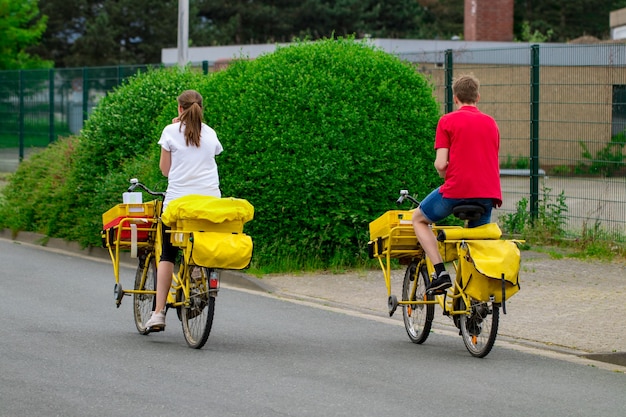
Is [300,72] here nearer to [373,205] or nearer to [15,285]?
[373,205]

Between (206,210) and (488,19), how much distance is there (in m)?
42.3

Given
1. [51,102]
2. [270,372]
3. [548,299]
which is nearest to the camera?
[270,372]

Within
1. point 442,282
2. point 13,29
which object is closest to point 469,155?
point 442,282

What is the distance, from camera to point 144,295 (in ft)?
32.1

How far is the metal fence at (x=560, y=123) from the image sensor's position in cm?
1480

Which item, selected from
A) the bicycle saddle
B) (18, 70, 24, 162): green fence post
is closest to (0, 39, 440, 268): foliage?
the bicycle saddle

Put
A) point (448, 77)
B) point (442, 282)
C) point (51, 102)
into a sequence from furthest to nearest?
point (51, 102)
point (448, 77)
point (442, 282)

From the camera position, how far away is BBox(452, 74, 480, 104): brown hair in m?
8.68

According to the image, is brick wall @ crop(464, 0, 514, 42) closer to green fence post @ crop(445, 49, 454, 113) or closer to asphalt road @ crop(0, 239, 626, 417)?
green fence post @ crop(445, 49, 454, 113)

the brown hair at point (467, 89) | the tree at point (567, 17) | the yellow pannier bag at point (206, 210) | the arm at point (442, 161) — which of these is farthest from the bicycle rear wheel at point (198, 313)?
the tree at point (567, 17)

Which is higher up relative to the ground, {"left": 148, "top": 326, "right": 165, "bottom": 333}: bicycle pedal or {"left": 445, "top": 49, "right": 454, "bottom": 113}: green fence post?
{"left": 445, "top": 49, "right": 454, "bottom": 113}: green fence post

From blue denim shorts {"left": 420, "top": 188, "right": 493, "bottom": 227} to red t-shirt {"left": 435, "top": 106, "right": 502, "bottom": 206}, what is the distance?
7cm

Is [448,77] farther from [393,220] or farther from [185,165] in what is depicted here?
[185,165]

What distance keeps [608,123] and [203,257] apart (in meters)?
7.71
